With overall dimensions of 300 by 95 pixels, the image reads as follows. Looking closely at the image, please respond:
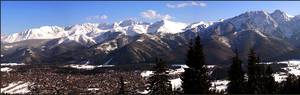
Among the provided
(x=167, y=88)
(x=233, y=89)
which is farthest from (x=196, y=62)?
(x=233, y=89)

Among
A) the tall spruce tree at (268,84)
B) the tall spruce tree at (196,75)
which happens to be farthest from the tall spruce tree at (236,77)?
the tall spruce tree at (196,75)

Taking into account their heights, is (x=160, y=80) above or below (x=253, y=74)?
above

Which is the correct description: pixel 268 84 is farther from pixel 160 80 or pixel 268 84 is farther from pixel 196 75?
pixel 196 75

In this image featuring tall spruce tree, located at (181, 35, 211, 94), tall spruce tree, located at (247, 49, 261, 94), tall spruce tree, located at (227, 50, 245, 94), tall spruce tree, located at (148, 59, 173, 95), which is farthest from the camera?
tall spruce tree, located at (247, 49, 261, 94)

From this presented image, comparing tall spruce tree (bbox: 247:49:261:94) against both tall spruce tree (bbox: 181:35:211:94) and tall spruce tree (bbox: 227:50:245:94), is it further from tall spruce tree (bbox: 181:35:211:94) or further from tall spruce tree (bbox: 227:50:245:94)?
tall spruce tree (bbox: 181:35:211:94)

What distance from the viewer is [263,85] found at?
8562cm

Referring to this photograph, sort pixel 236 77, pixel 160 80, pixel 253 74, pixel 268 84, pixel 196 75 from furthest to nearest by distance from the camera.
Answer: pixel 268 84 → pixel 253 74 → pixel 236 77 → pixel 160 80 → pixel 196 75

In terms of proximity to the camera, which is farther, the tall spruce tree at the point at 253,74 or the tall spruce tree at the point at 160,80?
the tall spruce tree at the point at 253,74

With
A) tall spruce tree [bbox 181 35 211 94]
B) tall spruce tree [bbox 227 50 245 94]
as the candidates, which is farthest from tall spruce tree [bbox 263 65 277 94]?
tall spruce tree [bbox 181 35 211 94]

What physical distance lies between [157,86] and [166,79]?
137cm

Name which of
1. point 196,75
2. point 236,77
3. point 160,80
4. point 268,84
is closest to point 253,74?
point 236,77

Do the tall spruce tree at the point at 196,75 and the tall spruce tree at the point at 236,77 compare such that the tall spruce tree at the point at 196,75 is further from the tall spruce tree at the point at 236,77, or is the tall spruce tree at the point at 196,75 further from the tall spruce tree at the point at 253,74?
the tall spruce tree at the point at 253,74

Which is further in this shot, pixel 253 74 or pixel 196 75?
pixel 253 74

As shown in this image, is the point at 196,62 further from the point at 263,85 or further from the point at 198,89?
the point at 263,85
